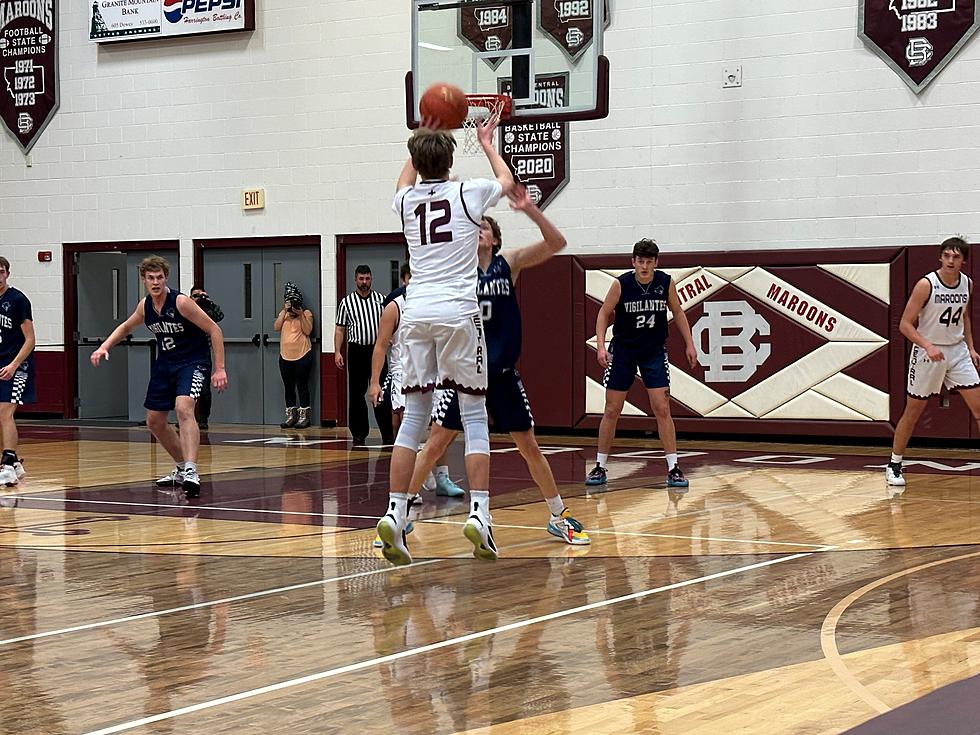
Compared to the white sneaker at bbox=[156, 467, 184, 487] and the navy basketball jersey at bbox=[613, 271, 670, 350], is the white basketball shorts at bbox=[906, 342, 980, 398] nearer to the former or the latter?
the navy basketball jersey at bbox=[613, 271, 670, 350]

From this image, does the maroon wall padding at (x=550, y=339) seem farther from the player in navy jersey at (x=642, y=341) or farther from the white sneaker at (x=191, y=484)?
the white sneaker at (x=191, y=484)

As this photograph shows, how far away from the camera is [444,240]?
22.2 ft

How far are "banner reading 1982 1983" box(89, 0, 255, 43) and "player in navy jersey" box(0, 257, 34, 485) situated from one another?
7.93 m

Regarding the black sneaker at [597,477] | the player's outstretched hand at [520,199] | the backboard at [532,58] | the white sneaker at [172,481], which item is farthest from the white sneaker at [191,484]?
the backboard at [532,58]

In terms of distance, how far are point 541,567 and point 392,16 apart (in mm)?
11506

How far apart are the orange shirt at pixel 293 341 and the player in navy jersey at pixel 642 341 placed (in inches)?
288

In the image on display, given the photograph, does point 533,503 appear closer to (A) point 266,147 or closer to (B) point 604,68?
(B) point 604,68

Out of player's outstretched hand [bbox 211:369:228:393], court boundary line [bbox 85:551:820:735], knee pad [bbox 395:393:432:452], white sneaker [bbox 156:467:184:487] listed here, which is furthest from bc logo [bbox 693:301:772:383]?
knee pad [bbox 395:393:432:452]

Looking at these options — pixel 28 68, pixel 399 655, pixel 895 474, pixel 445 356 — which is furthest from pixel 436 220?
pixel 28 68

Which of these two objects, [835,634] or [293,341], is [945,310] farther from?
[293,341]

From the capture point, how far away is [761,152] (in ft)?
50.1

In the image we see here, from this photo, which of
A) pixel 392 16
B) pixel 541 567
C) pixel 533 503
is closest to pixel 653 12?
pixel 392 16

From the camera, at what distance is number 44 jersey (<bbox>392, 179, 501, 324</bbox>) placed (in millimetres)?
6727

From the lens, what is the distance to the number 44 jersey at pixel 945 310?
10453 mm
